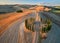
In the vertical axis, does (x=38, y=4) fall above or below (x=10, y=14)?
above

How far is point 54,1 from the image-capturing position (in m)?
1.63

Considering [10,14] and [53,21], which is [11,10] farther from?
[53,21]

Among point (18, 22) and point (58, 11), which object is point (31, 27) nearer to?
point (18, 22)

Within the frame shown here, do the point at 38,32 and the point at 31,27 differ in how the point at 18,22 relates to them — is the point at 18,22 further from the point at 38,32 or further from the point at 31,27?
the point at 38,32

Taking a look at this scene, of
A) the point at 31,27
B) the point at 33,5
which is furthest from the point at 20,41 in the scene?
the point at 33,5

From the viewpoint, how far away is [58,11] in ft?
5.32

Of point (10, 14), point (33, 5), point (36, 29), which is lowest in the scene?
point (36, 29)

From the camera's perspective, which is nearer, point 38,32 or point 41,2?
point 38,32

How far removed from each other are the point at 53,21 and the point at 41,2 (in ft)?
0.96

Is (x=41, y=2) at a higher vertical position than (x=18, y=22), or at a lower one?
higher

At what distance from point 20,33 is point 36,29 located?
7.9 inches

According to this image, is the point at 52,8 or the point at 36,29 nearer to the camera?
the point at 36,29

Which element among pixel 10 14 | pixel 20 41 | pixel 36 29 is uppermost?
pixel 10 14

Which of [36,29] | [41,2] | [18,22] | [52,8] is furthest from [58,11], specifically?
[18,22]
